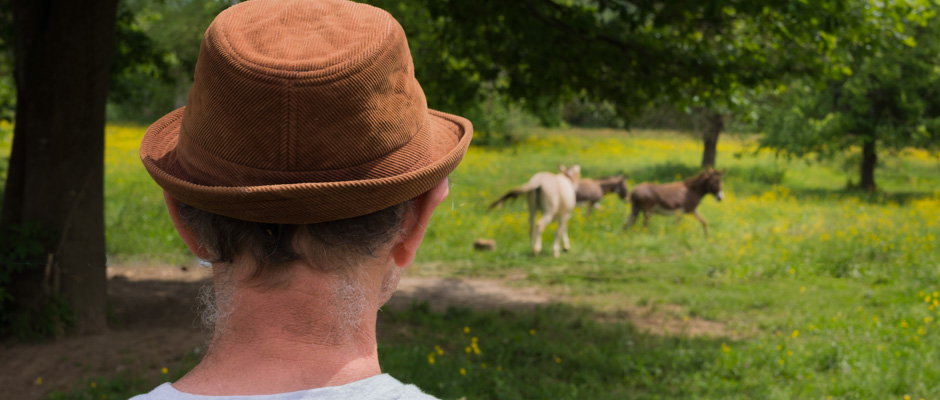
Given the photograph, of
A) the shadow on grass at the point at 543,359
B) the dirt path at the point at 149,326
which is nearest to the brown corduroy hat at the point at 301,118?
the dirt path at the point at 149,326

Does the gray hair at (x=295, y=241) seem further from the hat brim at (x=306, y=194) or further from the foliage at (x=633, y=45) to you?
the foliage at (x=633, y=45)

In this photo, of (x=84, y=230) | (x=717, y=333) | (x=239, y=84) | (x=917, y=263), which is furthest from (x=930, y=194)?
(x=239, y=84)

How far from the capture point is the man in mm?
1080

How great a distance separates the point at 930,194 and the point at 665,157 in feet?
36.7

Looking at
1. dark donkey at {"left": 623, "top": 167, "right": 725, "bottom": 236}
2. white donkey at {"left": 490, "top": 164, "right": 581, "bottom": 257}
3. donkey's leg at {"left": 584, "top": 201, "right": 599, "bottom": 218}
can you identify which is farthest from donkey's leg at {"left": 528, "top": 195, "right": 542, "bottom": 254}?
dark donkey at {"left": 623, "top": 167, "right": 725, "bottom": 236}

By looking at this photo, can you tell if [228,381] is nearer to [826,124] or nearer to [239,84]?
[239,84]

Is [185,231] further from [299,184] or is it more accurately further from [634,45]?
[634,45]

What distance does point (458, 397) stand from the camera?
512 cm

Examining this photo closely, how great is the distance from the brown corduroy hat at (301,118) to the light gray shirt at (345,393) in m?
0.26

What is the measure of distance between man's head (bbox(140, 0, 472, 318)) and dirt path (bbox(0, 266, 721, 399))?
6.95ft

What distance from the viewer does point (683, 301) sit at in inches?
352

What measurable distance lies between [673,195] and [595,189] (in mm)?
1540

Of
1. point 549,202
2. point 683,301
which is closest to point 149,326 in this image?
point 683,301

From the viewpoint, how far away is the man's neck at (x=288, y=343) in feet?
3.49
